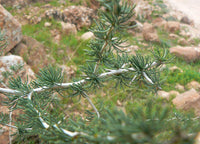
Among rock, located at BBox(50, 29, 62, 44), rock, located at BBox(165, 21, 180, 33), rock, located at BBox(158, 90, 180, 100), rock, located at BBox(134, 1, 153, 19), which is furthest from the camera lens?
rock, located at BBox(134, 1, 153, 19)

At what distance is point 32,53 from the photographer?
7.31 feet

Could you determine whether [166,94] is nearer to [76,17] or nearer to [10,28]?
[10,28]

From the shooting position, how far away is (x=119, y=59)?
0.75 metres


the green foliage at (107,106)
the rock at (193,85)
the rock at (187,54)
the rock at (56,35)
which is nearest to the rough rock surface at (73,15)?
the rock at (56,35)

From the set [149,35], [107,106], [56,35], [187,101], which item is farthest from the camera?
[149,35]

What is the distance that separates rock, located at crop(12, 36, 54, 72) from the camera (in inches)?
84.7

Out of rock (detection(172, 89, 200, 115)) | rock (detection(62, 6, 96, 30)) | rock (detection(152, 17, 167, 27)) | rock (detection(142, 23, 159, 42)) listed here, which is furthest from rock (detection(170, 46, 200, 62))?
rock (detection(62, 6, 96, 30))

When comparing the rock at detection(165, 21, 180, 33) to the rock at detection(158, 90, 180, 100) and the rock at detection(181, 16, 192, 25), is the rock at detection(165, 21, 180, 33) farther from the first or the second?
the rock at detection(158, 90, 180, 100)

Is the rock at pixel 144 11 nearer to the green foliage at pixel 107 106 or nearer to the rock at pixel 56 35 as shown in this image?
the rock at pixel 56 35

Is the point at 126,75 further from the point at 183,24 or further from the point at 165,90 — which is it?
the point at 183,24

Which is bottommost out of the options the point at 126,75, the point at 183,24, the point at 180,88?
the point at 183,24

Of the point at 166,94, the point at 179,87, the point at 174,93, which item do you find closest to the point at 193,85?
the point at 179,87

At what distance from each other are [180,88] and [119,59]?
91.4 inches

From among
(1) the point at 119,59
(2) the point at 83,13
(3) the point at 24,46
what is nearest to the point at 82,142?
(1) the point at 119,59
